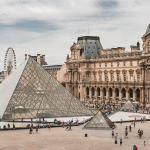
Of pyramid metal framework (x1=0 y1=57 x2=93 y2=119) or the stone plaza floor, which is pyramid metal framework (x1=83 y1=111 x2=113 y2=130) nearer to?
the stone plaza floor

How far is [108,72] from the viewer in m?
74.5

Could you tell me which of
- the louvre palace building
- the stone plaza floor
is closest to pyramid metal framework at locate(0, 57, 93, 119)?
the stone plaza floor

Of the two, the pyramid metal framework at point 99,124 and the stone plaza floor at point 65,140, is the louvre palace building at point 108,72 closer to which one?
the pyramid metal framework at point 99,124

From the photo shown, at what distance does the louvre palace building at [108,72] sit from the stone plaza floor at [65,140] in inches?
1092

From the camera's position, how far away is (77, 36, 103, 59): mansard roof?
8094 centimetres

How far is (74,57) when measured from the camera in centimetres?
8194

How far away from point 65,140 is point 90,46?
53.4 meters

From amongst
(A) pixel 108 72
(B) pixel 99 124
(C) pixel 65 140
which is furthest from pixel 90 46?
(C) pixel 65 140

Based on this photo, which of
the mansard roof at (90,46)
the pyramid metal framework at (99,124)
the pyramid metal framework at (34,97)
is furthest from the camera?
the mansard roof at (90,46)

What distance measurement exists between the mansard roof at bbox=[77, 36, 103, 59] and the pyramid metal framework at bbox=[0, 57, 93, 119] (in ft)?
111

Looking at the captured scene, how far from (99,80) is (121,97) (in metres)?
9.14

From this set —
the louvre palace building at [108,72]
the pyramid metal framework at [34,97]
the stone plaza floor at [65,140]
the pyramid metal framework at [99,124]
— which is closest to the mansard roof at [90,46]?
the louvre palace building at [108,72]

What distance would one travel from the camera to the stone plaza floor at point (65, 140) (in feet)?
89.6

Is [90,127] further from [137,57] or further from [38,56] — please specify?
[38,56]
